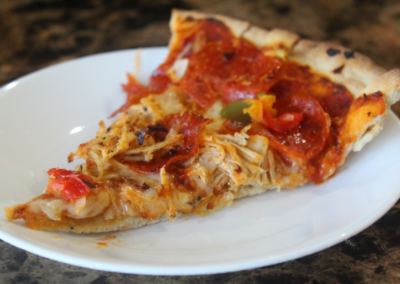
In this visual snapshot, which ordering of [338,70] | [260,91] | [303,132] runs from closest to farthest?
[303,132] → [260,91] → [338,70]

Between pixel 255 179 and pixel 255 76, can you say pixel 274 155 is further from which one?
pixel 255 76

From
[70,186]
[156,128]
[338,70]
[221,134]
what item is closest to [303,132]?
[221,134]

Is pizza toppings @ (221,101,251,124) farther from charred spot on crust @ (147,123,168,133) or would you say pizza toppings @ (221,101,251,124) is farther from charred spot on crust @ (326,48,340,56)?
charred spot on crust @ (326,48,340,56)

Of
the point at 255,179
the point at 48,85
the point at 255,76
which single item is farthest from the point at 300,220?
the point at 48,85

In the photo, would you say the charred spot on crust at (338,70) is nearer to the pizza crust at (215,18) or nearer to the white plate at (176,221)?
the white plate at (176,221)

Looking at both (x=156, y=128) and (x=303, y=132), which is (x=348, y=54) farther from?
(x=156, y=128)

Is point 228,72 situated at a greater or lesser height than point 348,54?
lesser
